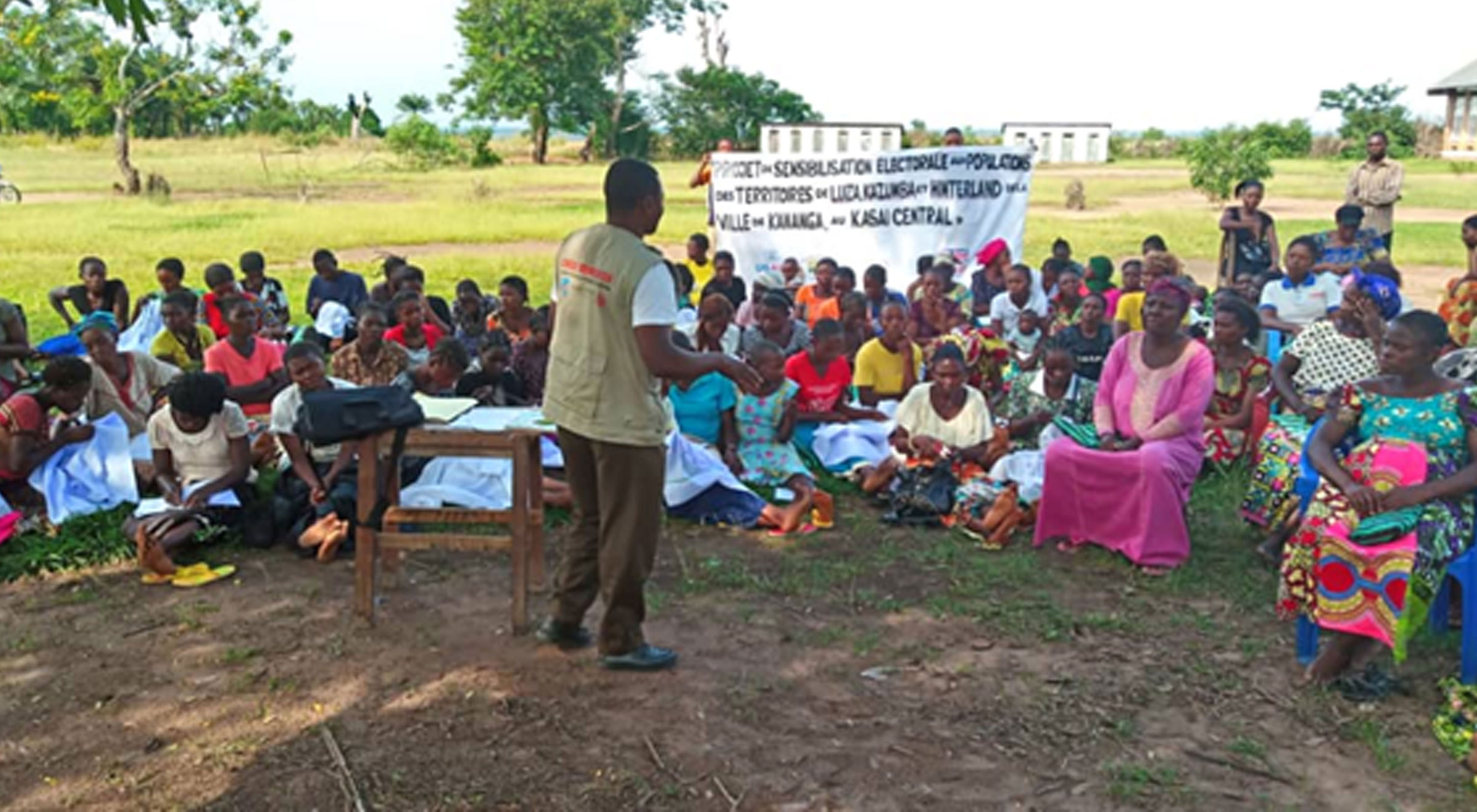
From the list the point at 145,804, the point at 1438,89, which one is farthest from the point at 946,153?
the point at 1438,89

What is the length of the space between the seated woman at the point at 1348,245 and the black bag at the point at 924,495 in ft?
15.0

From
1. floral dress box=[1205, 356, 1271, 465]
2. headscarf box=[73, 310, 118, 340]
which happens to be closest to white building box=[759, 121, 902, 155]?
floral dress box=[1205, 356, 1271, 465]

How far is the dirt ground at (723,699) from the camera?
3.70m

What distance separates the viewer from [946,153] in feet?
36.6

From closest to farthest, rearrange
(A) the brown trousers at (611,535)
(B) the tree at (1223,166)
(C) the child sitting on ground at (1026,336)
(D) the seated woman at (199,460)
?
(A) the brown trousers at (611,535) < (D) the seated woman at (199,460) < (C) the child sitting on ground at (1026,336) < (B) the tree at (1223,166)

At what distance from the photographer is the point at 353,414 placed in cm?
460

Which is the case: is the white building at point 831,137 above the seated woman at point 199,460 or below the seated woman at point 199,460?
above

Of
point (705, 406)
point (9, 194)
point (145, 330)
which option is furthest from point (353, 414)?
point (9, 194)

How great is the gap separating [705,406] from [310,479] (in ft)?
6.80

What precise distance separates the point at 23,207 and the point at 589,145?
27138 millimetres

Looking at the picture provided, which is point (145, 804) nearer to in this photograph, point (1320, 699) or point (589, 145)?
point (1320, 699)

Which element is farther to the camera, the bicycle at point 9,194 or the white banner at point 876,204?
the bicycle at point 9,194

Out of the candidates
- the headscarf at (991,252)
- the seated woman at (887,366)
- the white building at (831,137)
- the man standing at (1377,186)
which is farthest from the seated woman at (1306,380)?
the white building at (831,137)

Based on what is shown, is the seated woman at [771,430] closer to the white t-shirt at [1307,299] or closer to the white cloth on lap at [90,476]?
the white cloth on lap at [90,476]
